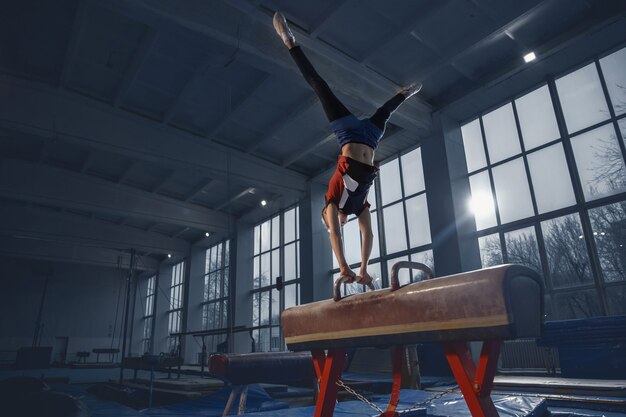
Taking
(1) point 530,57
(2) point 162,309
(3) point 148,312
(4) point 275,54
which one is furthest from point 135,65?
(3) point 148,312

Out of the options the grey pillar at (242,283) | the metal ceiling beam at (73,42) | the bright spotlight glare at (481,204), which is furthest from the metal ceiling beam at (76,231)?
the bright spotlight glare at (481,204)

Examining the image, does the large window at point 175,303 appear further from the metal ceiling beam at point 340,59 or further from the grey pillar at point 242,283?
the metal ceiling beam at point 340,59

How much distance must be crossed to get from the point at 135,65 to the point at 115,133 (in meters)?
2.07

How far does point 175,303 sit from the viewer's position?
65.7 feet

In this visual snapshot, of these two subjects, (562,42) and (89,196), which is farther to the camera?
(89,196)

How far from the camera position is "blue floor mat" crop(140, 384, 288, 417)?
5.09 meters

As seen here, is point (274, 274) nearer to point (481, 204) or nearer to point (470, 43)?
point (481, 204)

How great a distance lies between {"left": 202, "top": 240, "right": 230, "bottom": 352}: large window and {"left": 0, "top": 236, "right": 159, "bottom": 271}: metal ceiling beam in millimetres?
3631

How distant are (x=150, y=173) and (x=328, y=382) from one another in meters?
11.7

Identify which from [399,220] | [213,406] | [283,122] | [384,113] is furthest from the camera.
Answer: [399,220]

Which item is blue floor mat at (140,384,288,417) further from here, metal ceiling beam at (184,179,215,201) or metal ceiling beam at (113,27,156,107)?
metal ceiling beam at (184,179,215,201)

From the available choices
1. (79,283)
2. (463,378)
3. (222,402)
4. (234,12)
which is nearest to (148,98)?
(234,12)

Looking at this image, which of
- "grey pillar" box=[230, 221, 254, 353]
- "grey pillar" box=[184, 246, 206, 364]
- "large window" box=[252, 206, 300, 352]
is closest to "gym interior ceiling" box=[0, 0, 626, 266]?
"large window" box=[252, 206, 300, 352]

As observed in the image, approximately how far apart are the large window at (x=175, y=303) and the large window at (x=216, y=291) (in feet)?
7.01
